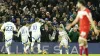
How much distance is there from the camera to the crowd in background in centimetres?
2624

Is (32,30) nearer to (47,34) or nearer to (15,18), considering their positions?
(47,34)

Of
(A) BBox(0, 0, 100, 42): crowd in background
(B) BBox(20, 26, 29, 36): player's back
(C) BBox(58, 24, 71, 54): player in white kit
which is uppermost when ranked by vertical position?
(A) BBox(0, 0, 100, 42): crowd in background

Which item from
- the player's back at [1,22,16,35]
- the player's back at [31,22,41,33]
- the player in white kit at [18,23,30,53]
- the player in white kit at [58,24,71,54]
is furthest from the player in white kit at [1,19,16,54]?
the player in white kit at [58,24,71,54]

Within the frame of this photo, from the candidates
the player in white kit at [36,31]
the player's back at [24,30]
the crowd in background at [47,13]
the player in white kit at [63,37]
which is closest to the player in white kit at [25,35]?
the player's back at [24,30]

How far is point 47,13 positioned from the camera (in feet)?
91.0

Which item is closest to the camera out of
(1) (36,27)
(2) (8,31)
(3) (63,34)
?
(2) (8,31)

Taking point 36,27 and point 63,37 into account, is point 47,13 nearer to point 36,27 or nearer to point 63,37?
point 36,27

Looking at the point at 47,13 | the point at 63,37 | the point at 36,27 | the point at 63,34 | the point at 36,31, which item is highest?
the point at 47,13

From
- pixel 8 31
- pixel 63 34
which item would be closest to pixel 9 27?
pixel 8 31

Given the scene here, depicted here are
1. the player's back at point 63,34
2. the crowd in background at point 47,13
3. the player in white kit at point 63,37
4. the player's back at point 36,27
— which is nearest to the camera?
the player in white kit at point 63,37

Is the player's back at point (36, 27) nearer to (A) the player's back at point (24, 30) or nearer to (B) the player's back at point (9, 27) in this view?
(A) the player's back at point (24, 30)

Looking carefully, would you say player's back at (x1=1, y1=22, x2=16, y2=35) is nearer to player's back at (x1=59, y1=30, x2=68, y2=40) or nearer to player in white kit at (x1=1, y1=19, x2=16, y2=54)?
player in white kit at (x1=1, y1=19, x2=16, y2=54)

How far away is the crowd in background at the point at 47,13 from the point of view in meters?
26.2

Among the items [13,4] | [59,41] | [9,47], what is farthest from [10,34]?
[13,4]
